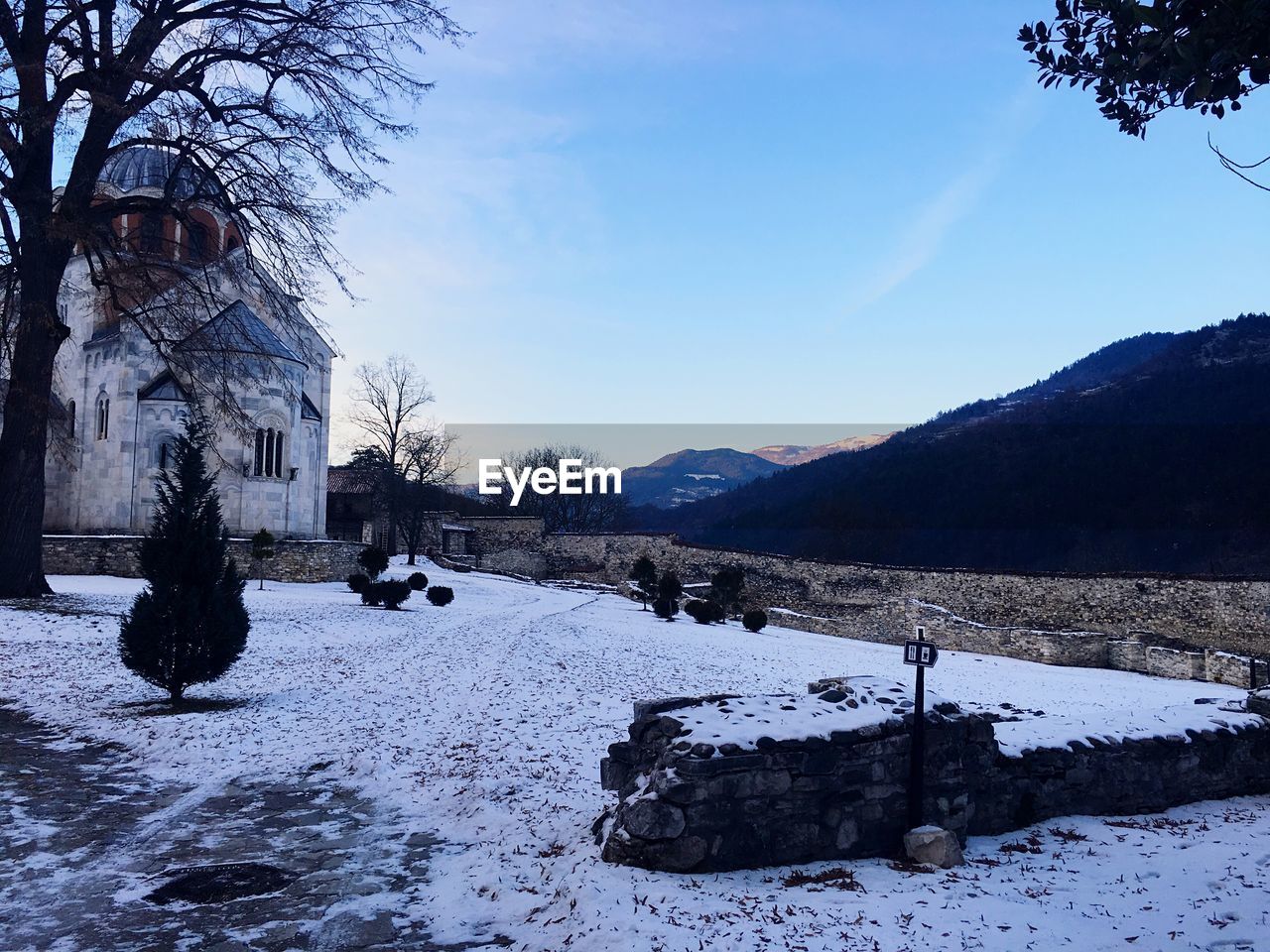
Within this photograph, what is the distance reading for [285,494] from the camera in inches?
1206

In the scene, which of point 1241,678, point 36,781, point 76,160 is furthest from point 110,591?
point 1241,678

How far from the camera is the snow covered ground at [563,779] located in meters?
4.72

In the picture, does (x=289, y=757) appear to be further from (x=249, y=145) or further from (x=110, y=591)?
(x=110, y=591)

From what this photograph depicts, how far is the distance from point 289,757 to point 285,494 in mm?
24038

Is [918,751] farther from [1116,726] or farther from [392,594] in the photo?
[392,594]

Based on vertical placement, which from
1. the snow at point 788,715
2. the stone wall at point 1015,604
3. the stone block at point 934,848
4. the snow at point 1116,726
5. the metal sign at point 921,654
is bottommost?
the stone wall at point 1015,604

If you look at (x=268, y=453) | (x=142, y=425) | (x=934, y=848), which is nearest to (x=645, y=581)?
(x=268, y=453)

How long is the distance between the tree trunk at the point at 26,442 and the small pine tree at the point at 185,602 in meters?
7.05

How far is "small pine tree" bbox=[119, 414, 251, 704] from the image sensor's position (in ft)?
33.8

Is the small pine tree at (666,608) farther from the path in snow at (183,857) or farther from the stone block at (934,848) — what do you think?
the stone block at (934,848)

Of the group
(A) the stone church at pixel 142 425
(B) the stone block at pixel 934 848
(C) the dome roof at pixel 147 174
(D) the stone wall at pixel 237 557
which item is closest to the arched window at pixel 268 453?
(A) the stone church at pixel 142 425

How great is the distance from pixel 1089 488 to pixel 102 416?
53553 mm

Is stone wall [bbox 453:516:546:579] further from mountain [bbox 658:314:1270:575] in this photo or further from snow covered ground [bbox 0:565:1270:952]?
snow covered ground [bbox 0:565:1270:952]

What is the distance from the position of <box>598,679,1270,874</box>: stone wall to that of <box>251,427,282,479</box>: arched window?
88.4 ft
